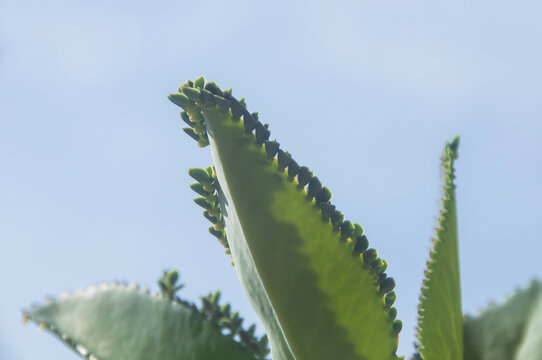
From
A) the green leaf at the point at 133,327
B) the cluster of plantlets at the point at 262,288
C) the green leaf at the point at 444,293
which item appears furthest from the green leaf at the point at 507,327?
the green leaf at the point at 133,327

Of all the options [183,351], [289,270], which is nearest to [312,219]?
[289,270]

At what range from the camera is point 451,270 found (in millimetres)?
771

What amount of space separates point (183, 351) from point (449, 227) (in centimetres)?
35

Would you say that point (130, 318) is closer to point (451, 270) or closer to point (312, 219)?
point (312, 219)

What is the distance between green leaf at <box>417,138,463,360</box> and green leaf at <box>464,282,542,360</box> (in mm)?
39

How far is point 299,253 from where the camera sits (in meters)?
0.65

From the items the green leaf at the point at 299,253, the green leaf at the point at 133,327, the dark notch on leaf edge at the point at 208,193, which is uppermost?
the dark notch on leaf edge at the point at 208,193

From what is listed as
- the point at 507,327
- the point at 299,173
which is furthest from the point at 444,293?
the point at 299,173

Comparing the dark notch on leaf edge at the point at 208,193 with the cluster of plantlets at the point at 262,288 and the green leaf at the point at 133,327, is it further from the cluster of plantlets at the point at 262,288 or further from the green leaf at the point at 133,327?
the green leaf at the point at 133,327

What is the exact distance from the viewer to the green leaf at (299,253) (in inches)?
25.5

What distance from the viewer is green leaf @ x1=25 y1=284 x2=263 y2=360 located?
2.17 feet

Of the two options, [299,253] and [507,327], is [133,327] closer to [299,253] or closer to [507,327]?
[299,253]

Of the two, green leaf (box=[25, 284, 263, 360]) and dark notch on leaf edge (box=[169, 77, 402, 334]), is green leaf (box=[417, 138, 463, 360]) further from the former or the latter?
green leaf (box=[25, 284, 263, 360])

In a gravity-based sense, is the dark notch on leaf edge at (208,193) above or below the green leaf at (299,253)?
above
